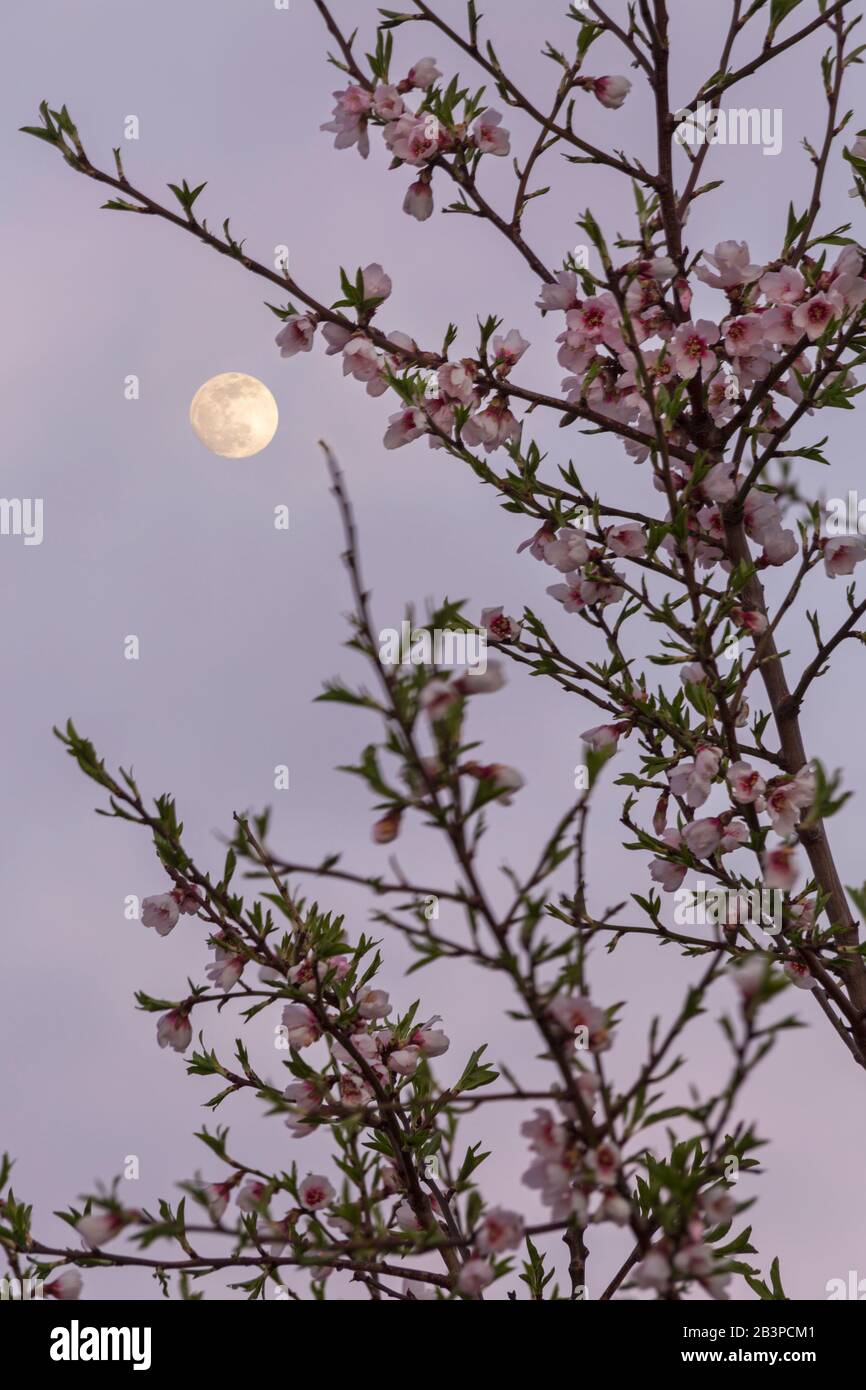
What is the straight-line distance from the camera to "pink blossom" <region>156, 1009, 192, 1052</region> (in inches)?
134

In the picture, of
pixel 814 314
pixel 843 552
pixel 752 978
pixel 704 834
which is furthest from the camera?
pixel 843 552

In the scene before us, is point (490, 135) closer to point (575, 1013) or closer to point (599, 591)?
point (599, 591)

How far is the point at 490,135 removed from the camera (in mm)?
4074

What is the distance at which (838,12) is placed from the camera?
4.23 meters

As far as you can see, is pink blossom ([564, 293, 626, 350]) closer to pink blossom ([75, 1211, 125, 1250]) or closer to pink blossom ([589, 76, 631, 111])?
pink blossom ([589, 76, 631, 111])

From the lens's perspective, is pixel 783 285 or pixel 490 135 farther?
pixel 490 135

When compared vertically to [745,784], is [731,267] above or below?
above

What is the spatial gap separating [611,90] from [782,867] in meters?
2.91

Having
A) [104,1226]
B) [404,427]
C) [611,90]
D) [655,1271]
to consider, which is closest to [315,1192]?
[104,1226]

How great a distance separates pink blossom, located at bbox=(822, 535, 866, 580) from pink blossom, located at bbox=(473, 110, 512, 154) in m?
1.64
